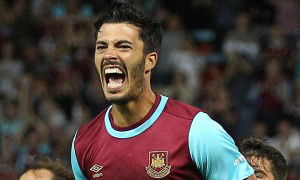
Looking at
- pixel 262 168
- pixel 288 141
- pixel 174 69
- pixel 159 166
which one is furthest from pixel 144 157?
pixel 174 69

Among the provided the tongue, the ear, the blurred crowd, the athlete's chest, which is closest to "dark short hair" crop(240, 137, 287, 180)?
the athlete's chest

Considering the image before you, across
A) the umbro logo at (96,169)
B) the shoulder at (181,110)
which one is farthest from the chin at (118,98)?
the umbro logo at (96,169)

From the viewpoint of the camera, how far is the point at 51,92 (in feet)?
35.6

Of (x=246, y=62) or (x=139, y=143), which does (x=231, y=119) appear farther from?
(x=139, y=143)

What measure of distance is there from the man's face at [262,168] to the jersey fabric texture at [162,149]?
0.69 m

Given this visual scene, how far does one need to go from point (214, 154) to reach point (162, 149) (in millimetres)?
316

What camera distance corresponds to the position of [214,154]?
404cm

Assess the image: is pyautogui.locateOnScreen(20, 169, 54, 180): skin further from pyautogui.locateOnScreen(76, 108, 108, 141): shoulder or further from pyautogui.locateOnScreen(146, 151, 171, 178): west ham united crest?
pyautogui.locateOnScreen(146, 151, 171, 178): west ham united crest

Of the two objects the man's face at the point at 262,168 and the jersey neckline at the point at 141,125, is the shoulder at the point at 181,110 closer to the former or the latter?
the jersey neckline at the point at 141,125

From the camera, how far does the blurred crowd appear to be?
10180 millimetres

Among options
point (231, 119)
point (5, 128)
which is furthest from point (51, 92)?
point (231, 119)

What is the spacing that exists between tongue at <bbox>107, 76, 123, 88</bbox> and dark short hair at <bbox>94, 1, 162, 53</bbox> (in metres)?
0.21

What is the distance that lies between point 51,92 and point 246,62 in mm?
2666

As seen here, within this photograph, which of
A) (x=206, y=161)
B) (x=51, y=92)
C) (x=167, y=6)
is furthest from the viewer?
(x=167, y=6)
